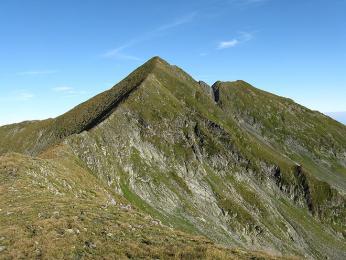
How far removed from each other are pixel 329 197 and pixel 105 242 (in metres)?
132

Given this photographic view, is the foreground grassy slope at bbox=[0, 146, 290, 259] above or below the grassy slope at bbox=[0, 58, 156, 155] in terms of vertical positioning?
below

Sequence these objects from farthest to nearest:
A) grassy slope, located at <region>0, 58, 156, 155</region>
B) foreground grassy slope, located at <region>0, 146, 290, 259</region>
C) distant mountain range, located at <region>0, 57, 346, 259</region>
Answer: grassy slope, located at <region>0, 58, 156, 155</region> < distant mountain range, located at <region>0, 57, 346, 259</region> < foreground grassy slope, located at <region>0, 146, 290, 259</region>

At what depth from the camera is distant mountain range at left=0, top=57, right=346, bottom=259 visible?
2442 centimetres

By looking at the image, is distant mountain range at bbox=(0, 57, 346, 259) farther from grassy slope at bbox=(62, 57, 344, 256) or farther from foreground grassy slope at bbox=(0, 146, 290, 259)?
grassy slope at bbox=(62, 57, 344, 256)

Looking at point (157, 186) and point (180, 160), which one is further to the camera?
point (180, 160)

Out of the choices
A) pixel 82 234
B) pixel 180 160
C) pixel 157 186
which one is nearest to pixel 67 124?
pixel 180 160

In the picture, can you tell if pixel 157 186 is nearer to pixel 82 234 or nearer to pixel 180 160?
pixel 180 160

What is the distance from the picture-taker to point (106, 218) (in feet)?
91.0

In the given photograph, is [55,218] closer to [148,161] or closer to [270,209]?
[148,161]

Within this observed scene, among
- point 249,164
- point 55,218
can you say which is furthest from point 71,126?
point 55,218

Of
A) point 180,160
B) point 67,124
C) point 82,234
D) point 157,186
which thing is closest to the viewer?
point 82,234

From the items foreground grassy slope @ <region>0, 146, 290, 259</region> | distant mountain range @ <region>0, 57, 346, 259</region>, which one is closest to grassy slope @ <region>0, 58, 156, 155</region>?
distant mountain range @ <region>0, 57, 346, 259</region>

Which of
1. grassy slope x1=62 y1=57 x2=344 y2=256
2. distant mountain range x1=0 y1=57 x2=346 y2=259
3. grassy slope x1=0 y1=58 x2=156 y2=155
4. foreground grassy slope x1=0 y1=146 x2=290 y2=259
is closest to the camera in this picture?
foreground grassy slope x1=0 y1=146 x2=290 y2=259

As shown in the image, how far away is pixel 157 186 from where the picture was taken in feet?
336
